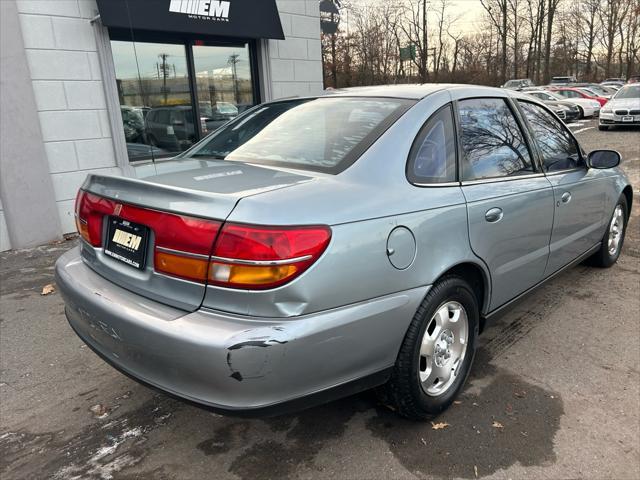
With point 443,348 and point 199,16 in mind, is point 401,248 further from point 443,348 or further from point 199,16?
point 199,16

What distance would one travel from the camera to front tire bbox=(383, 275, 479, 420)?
90.9 inches

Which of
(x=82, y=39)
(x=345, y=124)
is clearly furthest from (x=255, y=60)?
(x=345, y=124)

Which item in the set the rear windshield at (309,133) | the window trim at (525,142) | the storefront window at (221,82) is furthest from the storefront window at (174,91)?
the window trim at (525,142)

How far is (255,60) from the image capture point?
8.35 m

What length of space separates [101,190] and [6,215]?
170 inches

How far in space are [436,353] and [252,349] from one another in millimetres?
1113

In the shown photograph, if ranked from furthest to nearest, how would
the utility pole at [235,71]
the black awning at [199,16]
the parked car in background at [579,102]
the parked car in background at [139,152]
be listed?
the parked car in background at [579,102] → the utility pole at [235,71] → the parked car in background at [139,152] → the black awning at [199,16]

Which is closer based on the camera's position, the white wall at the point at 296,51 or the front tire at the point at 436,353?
the front tire at the point at 436,353

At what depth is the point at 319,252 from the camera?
6.30 feet

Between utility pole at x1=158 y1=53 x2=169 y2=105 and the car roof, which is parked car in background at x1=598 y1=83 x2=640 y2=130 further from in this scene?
the car roof

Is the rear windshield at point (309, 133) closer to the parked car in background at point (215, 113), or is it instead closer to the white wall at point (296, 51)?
the parked car in background at point (215, 113)

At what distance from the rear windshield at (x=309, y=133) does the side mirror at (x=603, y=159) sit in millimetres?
2001

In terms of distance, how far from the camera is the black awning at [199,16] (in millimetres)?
6234

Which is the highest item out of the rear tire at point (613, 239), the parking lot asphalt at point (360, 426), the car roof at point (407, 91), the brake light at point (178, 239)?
the car roof at point (407, 91)
